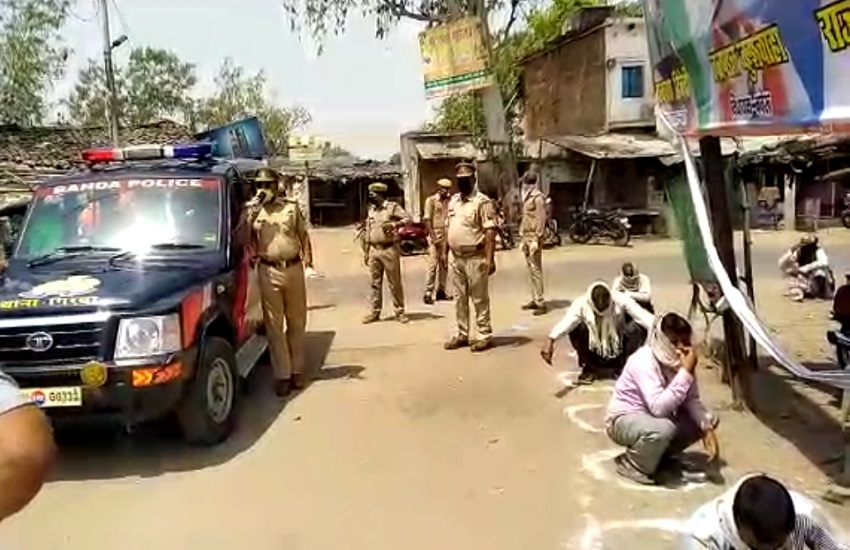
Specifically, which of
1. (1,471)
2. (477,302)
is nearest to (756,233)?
(477,302)

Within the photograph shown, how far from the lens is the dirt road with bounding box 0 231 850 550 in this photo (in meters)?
5.40

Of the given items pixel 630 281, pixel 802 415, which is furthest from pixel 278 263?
pixel 802 415

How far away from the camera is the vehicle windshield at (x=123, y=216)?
24.4 feet

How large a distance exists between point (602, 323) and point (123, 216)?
3.88 metres

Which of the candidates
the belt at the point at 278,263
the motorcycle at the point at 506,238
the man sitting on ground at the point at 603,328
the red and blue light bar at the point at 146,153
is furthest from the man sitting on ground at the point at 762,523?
the motorcycle at the point at 506,238

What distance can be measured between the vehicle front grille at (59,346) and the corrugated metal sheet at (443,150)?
26402 millimetres

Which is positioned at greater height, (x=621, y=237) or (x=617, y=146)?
(x=617, y=146)

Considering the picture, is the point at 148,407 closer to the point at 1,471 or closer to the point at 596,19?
the point at 1,471

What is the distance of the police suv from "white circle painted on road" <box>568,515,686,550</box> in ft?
9.11

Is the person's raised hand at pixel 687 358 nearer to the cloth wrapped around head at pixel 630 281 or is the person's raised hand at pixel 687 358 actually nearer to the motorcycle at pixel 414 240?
the cloth wrapped around head at pixel 630 281

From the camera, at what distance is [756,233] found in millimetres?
25453

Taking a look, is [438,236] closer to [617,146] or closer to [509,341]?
[509,341]

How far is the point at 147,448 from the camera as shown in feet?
23.2

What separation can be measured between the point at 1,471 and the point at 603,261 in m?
18.7
